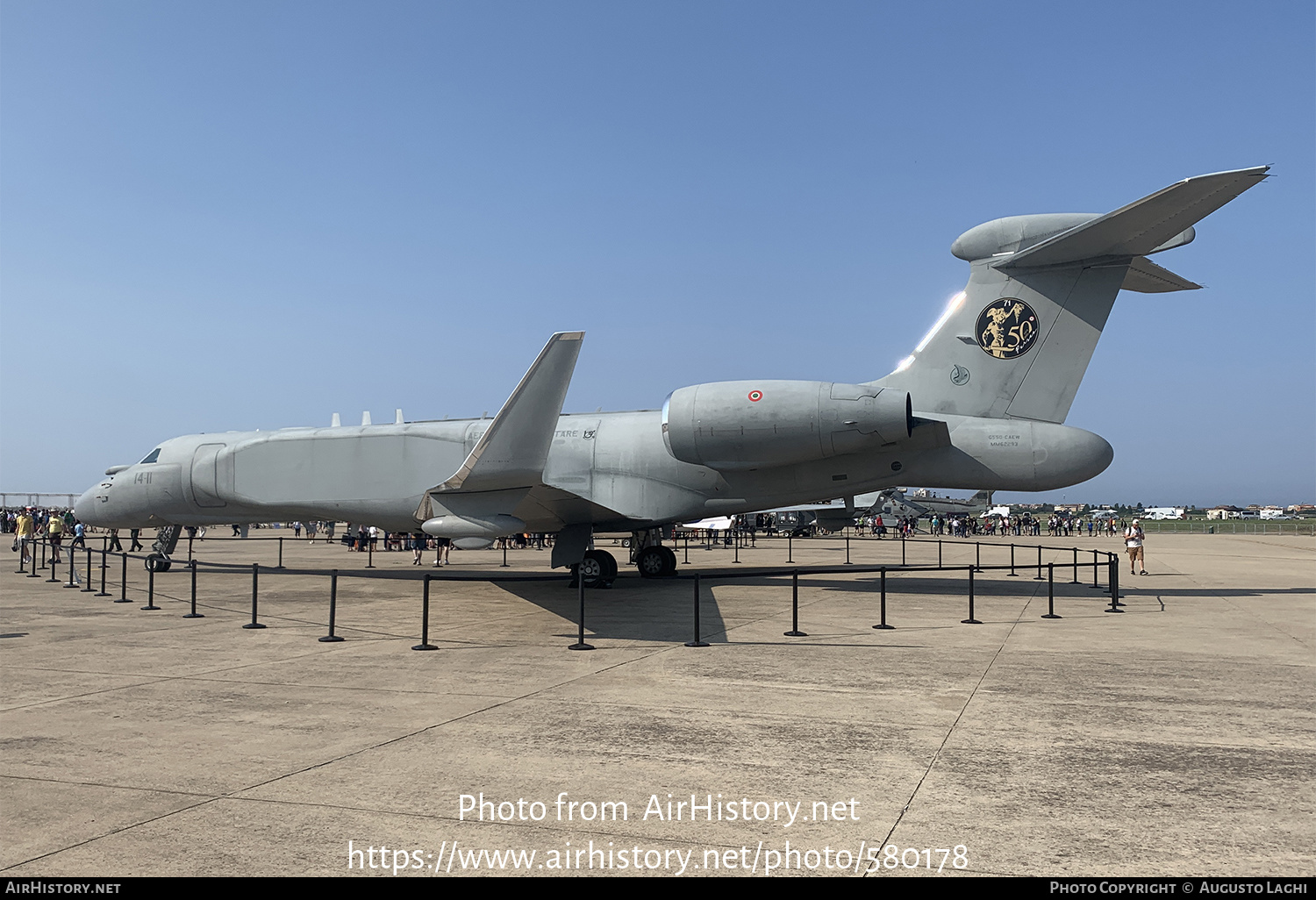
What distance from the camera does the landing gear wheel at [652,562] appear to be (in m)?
18.4

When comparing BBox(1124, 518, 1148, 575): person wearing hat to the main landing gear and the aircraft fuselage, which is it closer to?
the aircraft fuselage

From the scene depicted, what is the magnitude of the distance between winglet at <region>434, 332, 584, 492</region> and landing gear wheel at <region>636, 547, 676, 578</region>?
26.2ft

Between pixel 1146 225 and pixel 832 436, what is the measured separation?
5.66m

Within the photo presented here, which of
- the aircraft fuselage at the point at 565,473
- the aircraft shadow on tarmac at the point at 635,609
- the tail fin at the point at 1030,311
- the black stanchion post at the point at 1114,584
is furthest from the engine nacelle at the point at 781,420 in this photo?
the black stanchion post at the point at 1114,584

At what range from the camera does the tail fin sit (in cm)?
1372

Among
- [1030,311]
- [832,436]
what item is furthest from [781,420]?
[1030,311]

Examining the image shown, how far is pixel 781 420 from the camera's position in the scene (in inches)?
523

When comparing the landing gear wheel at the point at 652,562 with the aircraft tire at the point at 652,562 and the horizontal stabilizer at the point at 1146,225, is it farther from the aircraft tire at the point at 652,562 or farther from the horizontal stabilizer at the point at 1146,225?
the horizontal stabilizer at the point at 1146,225

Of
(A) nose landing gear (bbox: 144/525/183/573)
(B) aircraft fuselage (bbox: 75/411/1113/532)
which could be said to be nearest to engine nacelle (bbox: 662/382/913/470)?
(B) aircraft fuselage (bbox: 75/411/1113/532)

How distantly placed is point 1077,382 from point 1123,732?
31.0 feet

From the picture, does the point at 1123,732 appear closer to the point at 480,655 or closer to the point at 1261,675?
the point at 1261,675

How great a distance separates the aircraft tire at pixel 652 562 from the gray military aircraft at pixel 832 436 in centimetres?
213

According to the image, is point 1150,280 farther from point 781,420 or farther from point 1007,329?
point 781,420

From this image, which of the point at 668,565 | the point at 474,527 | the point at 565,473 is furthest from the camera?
the point at 668,565
